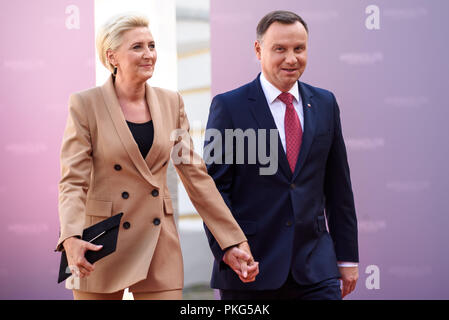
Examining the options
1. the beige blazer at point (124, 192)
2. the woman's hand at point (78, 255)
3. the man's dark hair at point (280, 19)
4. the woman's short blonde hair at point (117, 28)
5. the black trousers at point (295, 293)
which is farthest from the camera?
the man's dark hair at point (280, 19)

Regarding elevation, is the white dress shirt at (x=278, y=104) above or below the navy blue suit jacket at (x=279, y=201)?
above

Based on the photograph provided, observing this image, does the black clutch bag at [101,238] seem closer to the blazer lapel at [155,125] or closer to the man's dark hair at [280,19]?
the blazer lapel at [155,125]

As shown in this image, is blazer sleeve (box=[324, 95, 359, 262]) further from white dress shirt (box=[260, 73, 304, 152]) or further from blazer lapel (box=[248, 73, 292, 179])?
blazer lapel (box=[248, 73, 292, 179])

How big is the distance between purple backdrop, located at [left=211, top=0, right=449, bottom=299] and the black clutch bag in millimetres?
2553

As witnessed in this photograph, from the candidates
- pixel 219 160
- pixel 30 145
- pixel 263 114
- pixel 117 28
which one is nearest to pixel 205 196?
pixel 219 160

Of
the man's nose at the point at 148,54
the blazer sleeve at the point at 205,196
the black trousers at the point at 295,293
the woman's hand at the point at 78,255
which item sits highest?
the man's nose at the point at 148,54

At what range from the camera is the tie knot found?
3543mm

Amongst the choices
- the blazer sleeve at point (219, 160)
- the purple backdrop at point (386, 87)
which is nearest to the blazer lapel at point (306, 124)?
the blazer sleeve at point (219, 160)

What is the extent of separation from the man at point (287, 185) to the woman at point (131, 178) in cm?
21

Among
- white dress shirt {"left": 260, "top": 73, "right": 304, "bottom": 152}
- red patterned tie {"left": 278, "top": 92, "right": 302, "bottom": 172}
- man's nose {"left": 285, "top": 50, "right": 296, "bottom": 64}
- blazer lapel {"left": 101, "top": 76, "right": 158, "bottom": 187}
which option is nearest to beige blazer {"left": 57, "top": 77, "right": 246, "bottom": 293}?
blazer lapel {"left": 101, "top": 76, "right": 158, "bottom": 187}

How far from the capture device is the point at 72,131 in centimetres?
309

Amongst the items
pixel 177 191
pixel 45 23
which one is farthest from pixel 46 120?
pixel 177 191

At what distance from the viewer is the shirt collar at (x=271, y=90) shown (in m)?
3.55
